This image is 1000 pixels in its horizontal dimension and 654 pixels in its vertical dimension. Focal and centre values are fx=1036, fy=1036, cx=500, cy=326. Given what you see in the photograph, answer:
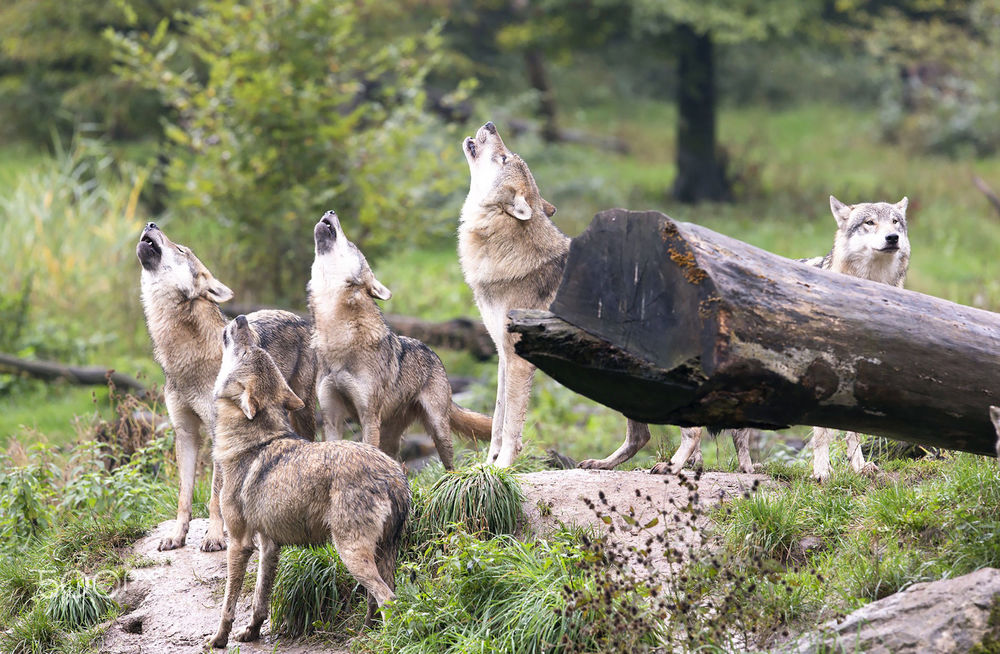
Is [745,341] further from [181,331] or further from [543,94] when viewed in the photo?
[543,94]

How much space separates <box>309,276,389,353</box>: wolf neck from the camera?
6.63 meters

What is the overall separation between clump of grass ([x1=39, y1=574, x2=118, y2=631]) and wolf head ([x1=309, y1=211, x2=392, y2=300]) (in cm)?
230

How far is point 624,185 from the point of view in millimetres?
23578

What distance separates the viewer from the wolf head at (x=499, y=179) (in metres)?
6.78

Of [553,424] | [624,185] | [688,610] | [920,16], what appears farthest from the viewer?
[920,16]

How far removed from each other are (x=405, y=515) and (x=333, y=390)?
1368 mm

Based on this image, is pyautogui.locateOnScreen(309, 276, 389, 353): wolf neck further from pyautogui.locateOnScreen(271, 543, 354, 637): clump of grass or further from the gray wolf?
pyautogui.locateOnScreen(271, 543, 354, 637): clump of grass

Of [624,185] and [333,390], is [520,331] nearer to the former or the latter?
[333,390]

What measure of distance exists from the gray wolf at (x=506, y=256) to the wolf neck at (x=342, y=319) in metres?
0.70

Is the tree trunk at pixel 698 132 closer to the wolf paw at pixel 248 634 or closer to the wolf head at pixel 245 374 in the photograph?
the wolf head at pixel 245 374

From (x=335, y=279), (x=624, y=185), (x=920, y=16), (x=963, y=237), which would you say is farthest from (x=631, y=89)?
(x=335, y=279)

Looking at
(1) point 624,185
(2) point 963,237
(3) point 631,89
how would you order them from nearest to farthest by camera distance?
(2) point 963,237 < (1) point 624,185 < (3) point 631,89

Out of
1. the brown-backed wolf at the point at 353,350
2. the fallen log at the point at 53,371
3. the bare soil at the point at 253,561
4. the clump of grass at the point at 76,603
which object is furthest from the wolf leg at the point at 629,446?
the fallen log at the point at 53,371

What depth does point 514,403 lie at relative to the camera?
6629mm
